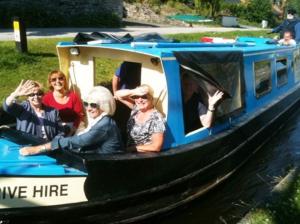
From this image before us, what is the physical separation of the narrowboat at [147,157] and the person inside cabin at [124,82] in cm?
4

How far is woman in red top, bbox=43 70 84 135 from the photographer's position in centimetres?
591

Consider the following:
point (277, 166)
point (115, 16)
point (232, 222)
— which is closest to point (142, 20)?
point (115, 16)

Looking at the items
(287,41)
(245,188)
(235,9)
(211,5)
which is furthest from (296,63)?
(235,9)

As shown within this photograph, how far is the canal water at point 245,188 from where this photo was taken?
621 centimetres

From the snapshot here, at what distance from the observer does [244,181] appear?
24.9ft

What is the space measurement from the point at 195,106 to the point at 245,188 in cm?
205

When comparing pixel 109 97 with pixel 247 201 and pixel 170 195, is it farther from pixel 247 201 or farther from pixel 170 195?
pixel 247 201

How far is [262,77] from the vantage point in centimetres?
857

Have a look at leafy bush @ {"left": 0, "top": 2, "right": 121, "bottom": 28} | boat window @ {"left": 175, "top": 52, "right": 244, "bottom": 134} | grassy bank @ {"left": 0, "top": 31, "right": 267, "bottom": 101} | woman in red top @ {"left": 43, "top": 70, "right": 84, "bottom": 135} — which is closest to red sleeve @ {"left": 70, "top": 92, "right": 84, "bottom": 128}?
woman in red top @ {"left": 43, "top": 70, "right": 84, "bottom": 135}

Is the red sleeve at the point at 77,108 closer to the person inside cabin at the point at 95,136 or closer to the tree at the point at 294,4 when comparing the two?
the person inside cabin at the point at 95,136

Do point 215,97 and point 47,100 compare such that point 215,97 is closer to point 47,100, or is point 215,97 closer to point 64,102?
point 64,102

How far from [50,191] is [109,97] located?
1130mm

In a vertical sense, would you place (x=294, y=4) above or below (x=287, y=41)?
above

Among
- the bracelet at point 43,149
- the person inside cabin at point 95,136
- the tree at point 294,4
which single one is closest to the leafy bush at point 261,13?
the tree at point 294,4
